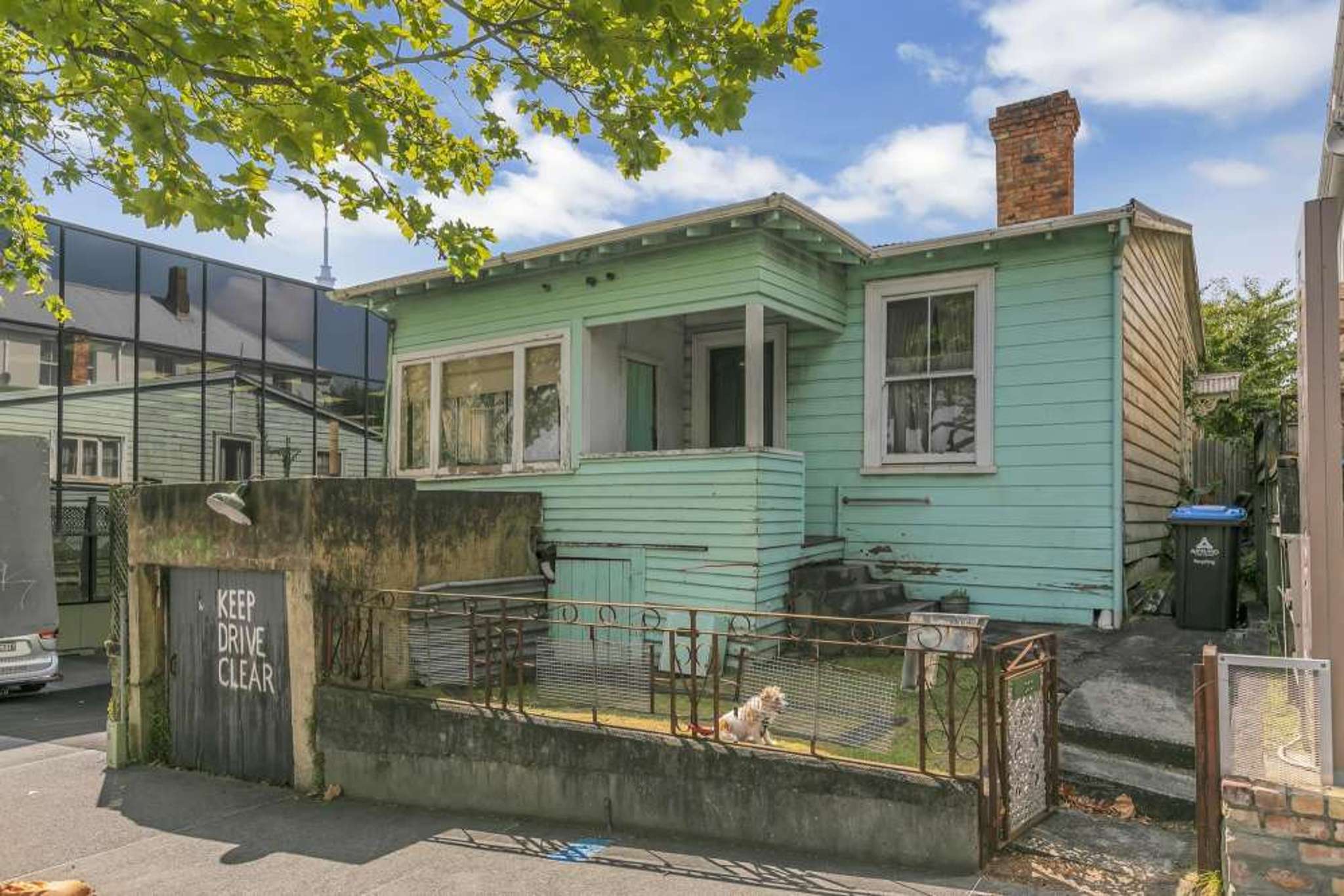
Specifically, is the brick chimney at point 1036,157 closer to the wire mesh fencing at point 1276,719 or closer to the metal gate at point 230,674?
the wire mesh fencing at point 1276,719

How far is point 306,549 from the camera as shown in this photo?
23.2ft

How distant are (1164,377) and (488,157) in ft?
28.1

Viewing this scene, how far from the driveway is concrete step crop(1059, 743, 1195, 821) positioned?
1.38 meters

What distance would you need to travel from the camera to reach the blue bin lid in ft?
24.8

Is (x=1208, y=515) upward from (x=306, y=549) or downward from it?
upward

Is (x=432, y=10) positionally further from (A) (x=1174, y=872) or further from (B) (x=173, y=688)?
(A) (x=1174, y=872)

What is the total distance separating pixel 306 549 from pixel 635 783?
3.38m

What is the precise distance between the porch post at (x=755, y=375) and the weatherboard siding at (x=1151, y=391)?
11.1ft

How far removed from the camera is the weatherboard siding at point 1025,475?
26.6ft

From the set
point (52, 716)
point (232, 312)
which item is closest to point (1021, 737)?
point (52, 716)

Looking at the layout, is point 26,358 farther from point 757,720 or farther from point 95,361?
point 757,720

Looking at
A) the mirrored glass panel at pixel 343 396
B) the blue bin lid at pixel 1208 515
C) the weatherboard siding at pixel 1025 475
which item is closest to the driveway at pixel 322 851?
the weatherboard siding at pixel 1025 475

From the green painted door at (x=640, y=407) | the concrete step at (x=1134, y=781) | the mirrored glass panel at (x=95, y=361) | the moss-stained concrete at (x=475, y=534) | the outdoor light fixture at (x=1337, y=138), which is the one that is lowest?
the concrete step at (x=1134, y=781)

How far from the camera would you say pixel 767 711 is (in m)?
5.32
